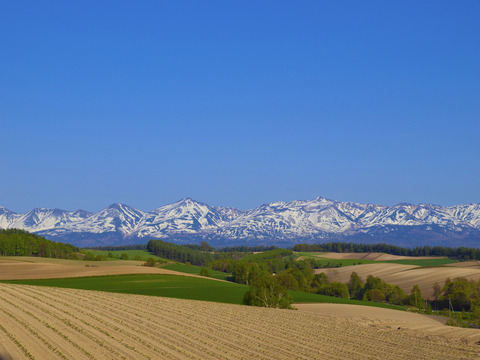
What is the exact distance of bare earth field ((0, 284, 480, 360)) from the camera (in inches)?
1346

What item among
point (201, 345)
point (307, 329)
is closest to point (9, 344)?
point (201, 345)

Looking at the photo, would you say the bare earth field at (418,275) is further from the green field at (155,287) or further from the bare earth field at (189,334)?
the bare earth field at (189,334)

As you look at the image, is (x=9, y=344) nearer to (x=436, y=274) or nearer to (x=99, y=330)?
(x=99, y=330)

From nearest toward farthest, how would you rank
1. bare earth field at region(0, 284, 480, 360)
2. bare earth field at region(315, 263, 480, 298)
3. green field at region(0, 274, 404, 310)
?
bare earth field at region(0, 284, 480, 360), green field at region(0, 274, 404, 310), bare earth field at region(315, 263, 480, 298)

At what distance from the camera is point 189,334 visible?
135 feet

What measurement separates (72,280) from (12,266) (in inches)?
1159

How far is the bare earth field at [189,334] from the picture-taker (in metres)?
34.2

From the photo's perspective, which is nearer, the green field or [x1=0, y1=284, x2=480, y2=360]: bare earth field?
[x1=0, y1=284, x2=480, y2=360]: bare earth field

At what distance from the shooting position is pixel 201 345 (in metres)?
37.0

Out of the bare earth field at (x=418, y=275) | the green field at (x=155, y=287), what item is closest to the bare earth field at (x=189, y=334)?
the green field at (x=155, y=287)

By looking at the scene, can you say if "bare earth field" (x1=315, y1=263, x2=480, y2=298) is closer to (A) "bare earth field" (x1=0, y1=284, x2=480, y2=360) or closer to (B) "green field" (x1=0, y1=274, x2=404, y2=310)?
(B) "green field" (x1=0, y1=274, x2=404, y2=310)

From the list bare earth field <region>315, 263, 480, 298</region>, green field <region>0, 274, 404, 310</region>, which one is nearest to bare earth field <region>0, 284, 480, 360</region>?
green field <region>0, 274, 404, 310</region>

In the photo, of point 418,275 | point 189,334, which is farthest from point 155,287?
point 418,275

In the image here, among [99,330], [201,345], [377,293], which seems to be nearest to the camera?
[201,345]
